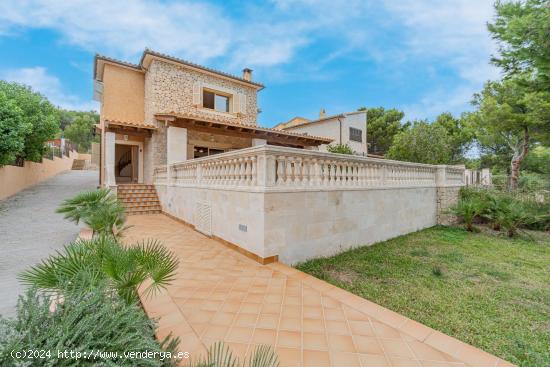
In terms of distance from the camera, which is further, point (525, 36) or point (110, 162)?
point (110, 162)

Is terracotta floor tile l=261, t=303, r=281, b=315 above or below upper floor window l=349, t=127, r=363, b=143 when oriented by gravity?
below

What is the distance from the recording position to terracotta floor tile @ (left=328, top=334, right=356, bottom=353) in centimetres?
232

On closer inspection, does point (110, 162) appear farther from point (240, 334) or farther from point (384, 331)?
point (384, 331)

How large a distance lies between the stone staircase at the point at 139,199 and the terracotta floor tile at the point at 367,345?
408 inches

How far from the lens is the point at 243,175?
205 inches

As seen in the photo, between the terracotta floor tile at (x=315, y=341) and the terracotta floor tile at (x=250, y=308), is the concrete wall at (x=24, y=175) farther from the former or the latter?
the terracotta floor tile at (x=315, y=341)

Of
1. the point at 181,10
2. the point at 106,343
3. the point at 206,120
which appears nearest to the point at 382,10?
the point at 181,10

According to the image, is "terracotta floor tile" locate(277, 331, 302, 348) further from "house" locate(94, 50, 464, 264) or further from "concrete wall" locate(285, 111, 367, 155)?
"concrete wall" locate(285, 111, 367, 155)

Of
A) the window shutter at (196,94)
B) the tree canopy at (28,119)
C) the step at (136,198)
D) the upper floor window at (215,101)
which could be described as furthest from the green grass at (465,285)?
the tree canopy at (28,119)

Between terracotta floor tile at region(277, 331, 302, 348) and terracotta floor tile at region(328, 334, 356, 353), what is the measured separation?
0.30m

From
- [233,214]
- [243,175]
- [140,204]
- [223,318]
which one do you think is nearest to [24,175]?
[140,204]

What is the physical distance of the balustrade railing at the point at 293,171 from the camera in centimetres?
469

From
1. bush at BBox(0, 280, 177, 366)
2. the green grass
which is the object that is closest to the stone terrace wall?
the green grass

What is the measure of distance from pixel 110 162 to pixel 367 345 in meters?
12.5
